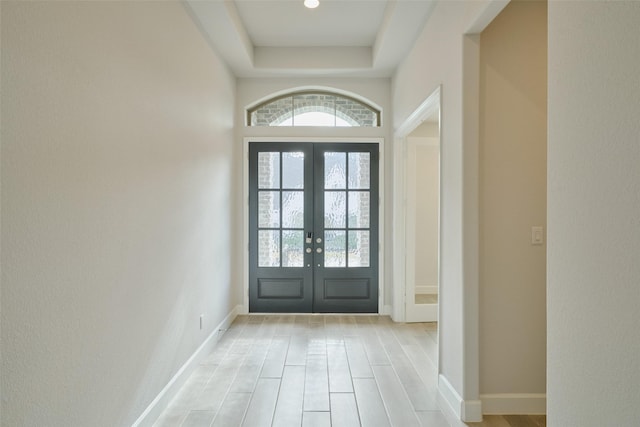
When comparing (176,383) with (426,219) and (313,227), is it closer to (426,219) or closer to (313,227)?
(313,227)

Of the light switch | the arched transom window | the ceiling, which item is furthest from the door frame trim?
the light switch

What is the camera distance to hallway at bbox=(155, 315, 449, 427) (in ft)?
7.97

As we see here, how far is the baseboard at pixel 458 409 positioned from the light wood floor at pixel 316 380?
5 cm

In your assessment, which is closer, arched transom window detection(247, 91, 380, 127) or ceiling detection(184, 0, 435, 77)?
ceiling detection(184, 0, 435, 77)

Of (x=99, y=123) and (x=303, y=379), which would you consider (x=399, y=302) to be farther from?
(x=99, y=123)

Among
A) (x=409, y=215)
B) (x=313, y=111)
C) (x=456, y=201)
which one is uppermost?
(x=313, y=111)

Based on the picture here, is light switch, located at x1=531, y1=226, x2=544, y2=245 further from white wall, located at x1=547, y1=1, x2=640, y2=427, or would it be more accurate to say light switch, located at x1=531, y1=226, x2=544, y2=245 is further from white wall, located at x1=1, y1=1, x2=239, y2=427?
white wall, located at x1=1, y1=1, x2=239, y2=427

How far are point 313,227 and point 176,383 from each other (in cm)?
257

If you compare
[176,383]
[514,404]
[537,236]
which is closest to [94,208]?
[176,383]

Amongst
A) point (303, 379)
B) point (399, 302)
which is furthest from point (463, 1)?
point (399, 302)

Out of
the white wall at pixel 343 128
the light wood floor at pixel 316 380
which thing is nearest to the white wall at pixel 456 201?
the light wood floor at pixel 316 380

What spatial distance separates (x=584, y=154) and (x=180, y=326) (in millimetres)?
2759

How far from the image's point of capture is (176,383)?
274 centimetres

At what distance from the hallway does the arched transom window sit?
2.59 m
